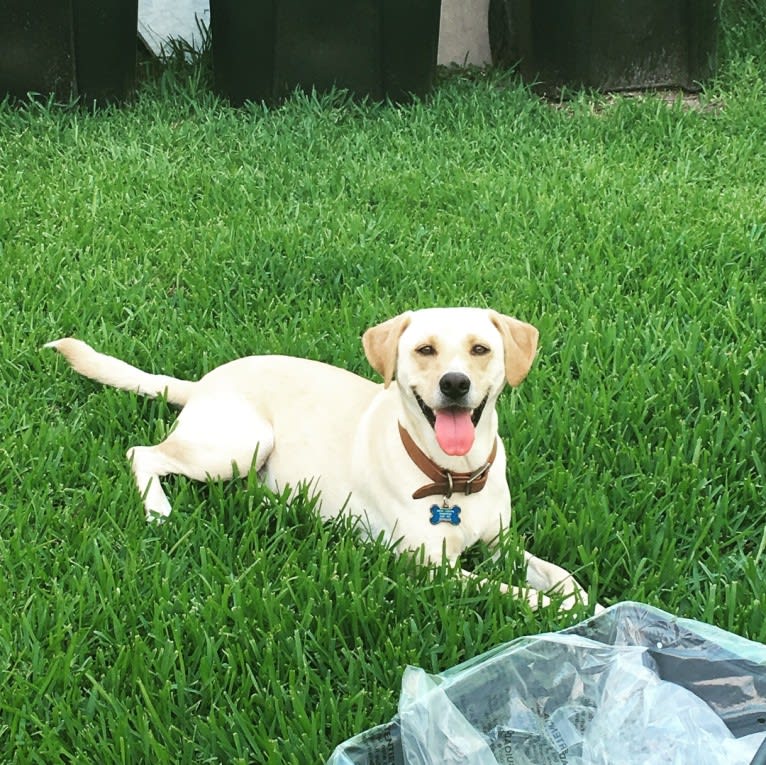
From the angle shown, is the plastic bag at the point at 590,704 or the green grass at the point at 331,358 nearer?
the plastic bag at the point at 590,704

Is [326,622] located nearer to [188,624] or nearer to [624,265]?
[188,624]

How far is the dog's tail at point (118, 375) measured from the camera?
3096 mm

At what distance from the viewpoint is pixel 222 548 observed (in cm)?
241

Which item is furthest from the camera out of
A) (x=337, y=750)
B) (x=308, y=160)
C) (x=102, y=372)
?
(x=308, y=160)

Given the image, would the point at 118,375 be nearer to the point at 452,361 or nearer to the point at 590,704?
the point at 452,361

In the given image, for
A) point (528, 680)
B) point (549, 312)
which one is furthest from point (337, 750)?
point (549, 312)

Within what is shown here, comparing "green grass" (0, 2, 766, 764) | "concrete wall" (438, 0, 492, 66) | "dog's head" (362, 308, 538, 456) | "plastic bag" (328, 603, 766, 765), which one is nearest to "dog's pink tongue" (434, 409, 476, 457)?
"dog's head" (362, 308, 538, 456)

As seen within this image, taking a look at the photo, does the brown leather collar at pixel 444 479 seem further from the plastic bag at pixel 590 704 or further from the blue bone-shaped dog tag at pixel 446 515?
the plastic bag at pixel 590 704

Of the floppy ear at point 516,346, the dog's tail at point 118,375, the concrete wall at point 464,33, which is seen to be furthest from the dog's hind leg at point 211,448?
the concrete wall at point 464,33

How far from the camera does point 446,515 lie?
239 cm

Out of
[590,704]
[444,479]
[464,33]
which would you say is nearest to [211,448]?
[444,479]

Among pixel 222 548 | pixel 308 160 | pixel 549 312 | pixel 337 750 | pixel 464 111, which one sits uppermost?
pixel 464 111

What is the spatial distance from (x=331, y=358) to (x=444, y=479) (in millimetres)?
1115

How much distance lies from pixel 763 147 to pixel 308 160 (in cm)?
244
